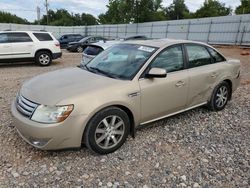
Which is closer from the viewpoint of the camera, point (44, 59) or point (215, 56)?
point (215, 56)

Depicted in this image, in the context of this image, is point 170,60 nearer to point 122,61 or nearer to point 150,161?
point 122,61

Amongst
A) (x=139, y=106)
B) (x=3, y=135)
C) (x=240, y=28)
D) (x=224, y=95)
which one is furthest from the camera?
(x=240, y=28)

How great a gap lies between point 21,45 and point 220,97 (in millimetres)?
9029

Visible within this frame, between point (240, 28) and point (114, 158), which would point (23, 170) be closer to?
point (114, 158)

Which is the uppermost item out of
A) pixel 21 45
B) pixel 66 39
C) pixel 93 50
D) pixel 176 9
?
pixel 176 9

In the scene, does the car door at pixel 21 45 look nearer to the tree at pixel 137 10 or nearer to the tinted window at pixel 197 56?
the tinted window at pixel 197 56

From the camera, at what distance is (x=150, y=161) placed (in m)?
3.25

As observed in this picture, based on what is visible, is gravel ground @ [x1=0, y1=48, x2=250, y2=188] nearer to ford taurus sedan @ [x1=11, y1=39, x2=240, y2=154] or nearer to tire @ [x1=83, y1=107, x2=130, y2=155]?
tire @ [x1=83, y1=107, x2=130, y2=155]

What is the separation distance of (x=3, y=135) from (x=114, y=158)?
6.09 feet

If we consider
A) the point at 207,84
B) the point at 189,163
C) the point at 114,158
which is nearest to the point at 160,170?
the point at 189,163

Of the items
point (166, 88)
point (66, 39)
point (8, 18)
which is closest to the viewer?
point (166, 88)

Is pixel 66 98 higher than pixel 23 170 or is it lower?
higher

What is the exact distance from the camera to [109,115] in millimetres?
3250

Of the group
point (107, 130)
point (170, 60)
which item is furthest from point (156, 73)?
point (107, 130)
